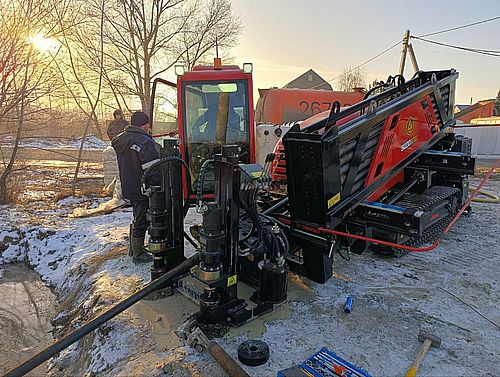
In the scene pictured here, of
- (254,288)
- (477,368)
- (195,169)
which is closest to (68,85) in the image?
(195,169)

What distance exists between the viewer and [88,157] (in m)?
21.2

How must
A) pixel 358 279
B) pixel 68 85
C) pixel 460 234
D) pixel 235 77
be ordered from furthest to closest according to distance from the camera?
pixel 68 85 → pixel 460 234 → pixel 235 77 → pixel 358 279

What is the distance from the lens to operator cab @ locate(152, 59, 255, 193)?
5.65m

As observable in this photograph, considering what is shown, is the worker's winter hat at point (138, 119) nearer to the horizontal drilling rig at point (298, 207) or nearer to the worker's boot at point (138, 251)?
the horizontal drilling rig at point (298, 207)

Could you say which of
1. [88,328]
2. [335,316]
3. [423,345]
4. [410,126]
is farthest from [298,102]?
[88,328]

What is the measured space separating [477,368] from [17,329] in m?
4.35

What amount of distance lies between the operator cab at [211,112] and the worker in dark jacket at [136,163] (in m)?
0.79

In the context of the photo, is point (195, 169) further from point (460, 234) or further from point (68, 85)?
point (68, 85)

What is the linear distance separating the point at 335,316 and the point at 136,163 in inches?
115

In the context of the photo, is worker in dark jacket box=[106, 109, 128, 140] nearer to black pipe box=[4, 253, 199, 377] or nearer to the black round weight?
black pipe box=[4, 253, 199, 377]

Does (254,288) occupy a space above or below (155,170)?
below

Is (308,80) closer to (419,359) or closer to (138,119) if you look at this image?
(138,119)

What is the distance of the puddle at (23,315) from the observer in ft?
12.6

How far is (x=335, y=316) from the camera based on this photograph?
145 inches
